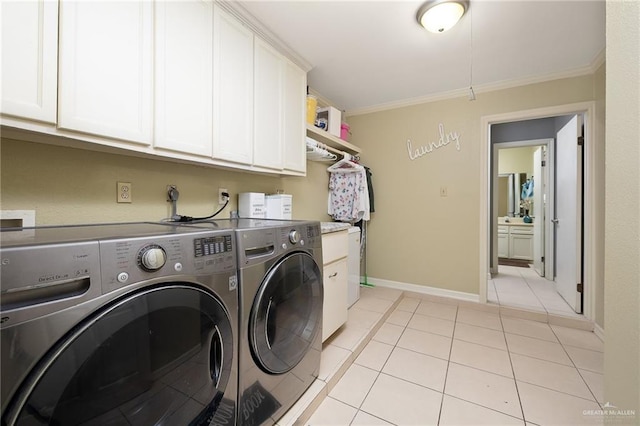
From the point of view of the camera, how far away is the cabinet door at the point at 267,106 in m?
1.66

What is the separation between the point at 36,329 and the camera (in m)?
0.52

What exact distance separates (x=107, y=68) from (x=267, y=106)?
2.99 feet

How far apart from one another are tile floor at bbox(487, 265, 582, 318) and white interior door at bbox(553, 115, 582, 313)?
0.37 ft

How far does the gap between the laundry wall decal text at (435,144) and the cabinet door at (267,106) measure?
6.05ft

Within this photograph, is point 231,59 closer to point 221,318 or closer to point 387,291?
point 221,318

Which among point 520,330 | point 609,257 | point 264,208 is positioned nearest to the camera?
point 609,257

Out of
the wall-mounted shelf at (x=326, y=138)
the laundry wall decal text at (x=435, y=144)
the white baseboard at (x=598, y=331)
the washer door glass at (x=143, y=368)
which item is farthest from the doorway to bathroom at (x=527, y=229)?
the washer door glass at (x=143, y=368)

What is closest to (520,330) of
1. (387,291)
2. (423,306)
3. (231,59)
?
(423,306)

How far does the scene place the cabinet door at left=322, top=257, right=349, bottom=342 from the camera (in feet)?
5.88

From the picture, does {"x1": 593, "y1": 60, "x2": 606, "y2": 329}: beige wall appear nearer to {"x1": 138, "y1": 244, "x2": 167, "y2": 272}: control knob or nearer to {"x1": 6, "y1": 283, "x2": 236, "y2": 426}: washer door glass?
{"x1": 6, "y1": 283, "x2": 236, "y2": 426}: washer door glass

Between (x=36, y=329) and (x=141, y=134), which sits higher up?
(x=141, y=134)

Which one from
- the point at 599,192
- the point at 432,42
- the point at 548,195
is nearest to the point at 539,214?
the point at 548,195

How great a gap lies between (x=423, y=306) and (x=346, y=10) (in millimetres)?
2808

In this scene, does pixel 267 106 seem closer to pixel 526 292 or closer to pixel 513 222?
pixel 526 292
